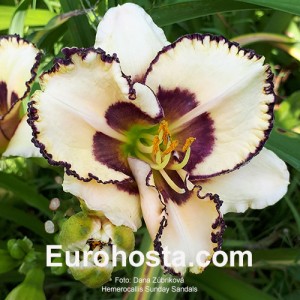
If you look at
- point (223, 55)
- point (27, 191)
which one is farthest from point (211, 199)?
point (27, 191)

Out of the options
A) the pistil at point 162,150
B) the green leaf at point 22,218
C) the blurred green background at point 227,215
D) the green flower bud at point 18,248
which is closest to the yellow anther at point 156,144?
the pistil at point 162,150

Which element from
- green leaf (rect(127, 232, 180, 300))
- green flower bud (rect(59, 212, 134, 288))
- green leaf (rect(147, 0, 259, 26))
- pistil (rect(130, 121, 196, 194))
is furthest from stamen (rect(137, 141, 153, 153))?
green leaf (rect(147, 0, 259, 26))

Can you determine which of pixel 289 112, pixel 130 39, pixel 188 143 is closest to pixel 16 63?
pixel 130 39

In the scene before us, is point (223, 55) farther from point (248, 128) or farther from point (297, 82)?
point (297, 82)

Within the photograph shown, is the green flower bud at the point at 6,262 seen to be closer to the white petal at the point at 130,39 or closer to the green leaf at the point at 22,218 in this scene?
the green leaf at the point at 22,218

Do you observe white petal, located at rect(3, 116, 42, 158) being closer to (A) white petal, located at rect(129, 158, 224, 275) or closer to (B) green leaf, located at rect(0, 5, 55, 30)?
(A) white petal, located at rect(129, 158, 224, 275)

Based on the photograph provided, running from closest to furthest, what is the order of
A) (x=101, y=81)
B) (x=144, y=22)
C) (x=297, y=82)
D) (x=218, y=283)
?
(x=101, y=81)
(x=144, y=22)
(x=218, y=283)
(x=297, y=82)
